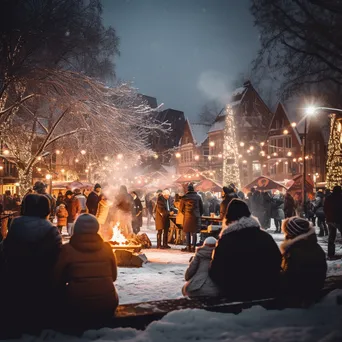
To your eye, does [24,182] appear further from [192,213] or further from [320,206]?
[320,206]

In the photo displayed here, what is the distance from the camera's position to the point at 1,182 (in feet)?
144

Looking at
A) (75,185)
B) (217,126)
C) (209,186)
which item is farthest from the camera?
(217,126)

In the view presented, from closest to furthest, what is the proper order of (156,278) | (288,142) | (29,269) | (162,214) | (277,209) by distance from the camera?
(29,269)
(156,278)
(162,214)
(277,209)
(288,142)

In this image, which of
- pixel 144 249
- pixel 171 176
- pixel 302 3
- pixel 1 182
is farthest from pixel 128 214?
pixel 171 176

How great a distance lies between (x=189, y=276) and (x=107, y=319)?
54.0 inches

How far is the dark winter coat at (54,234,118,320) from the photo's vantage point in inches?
156

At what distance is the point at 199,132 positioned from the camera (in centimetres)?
5994

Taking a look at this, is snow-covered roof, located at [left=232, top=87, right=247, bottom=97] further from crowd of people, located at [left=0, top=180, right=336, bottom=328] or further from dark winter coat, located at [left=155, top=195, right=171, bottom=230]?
crowd of people, located at [left=0, top=180, right=336, bottom=328]

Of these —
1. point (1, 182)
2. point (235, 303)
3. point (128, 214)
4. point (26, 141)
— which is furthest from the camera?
point (1, 182)

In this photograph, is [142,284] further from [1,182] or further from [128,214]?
[1,182]

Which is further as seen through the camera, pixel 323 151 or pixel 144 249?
pixel 323 151

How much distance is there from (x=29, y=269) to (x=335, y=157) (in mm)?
20239

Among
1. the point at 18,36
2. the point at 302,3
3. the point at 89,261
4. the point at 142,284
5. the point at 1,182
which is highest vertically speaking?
the point at 302,3

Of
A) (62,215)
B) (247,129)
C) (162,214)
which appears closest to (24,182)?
(62,215)
